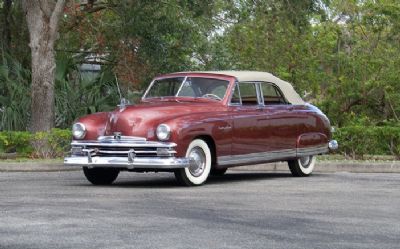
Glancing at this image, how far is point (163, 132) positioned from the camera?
14234mm

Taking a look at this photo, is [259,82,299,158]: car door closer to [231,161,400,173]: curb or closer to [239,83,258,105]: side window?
[239,83,258,105]: side window

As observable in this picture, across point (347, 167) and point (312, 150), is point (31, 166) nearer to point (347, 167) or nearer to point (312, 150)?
point (312, 150)

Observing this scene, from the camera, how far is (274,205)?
12.0 meters

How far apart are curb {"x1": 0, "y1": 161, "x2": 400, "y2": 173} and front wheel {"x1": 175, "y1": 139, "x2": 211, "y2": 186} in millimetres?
4412

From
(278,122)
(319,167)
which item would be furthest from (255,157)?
(319,167)

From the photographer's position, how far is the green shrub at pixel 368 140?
2095 cm

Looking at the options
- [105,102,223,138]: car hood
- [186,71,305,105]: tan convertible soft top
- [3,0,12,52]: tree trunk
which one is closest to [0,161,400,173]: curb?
[186,71,305,105]: tan convertible soft top

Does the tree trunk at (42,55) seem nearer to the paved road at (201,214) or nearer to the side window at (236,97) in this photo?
the paved road at (201,214)

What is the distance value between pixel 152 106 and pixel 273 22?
552 inches

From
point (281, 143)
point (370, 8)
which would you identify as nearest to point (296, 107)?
point (281, 143)

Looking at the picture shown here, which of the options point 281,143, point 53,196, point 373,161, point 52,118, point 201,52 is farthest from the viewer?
point 201,52

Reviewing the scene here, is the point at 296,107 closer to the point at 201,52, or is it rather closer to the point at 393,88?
the point at 393,88

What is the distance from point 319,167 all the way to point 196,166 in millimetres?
4964

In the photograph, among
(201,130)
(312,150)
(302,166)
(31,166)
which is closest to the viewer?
(201,130)
